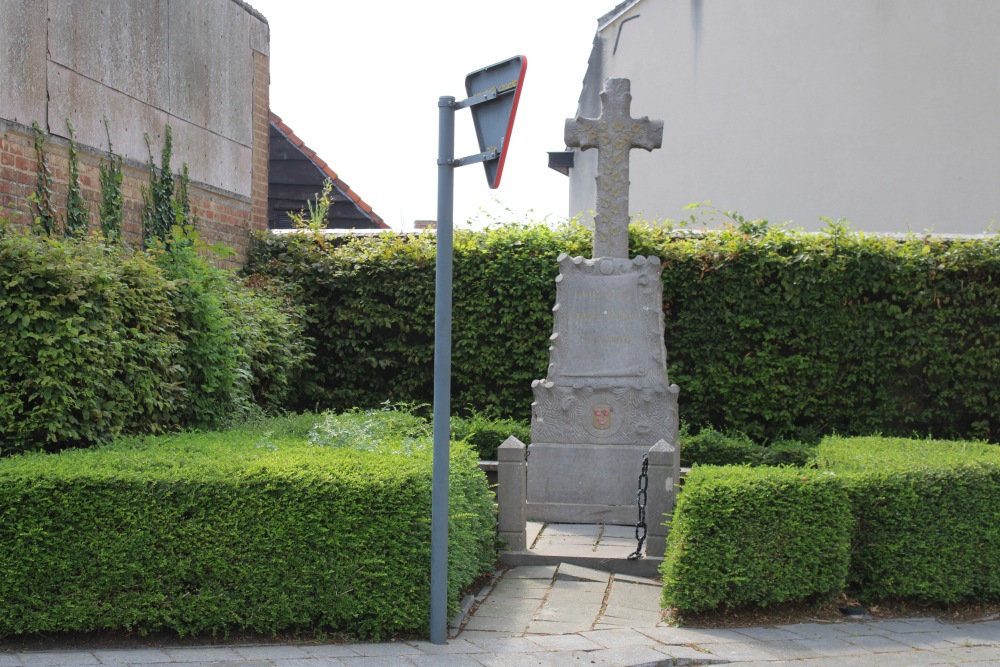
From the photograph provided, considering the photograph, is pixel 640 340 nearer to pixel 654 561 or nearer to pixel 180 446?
pixel 654 561

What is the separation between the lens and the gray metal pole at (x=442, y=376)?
4898 mm

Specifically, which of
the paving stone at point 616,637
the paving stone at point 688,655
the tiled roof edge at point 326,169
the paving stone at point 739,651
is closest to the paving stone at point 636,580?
the paving stone at point 616,637

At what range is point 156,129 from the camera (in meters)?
9.45

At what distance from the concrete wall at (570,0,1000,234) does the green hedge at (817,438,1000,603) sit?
1040cm

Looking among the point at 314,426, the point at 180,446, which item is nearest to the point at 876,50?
the point at 314,426

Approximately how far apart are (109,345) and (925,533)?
5186 millimetres

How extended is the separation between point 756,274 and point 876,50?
835 centimetres

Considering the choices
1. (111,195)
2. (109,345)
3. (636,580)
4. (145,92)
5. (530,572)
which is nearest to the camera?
(109,345)

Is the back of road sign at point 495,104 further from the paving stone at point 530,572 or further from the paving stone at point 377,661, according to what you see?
the paving stone at point 530,572

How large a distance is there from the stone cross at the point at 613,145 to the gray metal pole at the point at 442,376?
13.8ft

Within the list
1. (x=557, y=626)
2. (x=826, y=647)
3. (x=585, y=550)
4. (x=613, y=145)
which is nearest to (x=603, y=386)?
(x=585, y=550)

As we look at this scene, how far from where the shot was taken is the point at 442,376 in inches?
194

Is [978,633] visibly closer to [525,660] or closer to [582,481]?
[525,660]

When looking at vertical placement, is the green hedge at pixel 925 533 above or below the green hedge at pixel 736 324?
below
